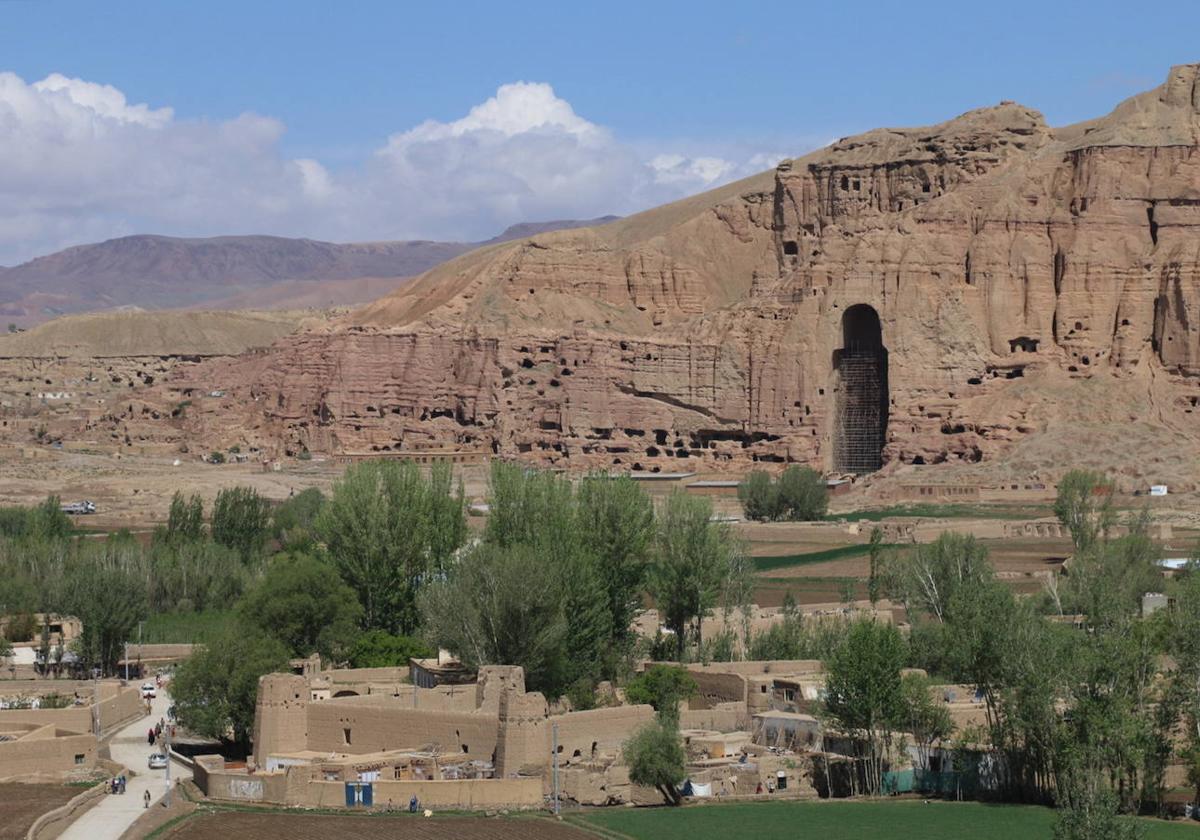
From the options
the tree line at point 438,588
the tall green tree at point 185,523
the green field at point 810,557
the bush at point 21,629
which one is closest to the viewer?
the tree line at point 438,588

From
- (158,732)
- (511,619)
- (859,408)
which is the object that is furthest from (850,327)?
(158,732)

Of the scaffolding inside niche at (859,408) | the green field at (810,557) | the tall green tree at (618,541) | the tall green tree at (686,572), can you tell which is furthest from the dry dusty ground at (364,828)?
the scaffolding inside niche at (859,408)

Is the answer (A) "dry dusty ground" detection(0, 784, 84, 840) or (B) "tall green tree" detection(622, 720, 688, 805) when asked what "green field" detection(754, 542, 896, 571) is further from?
(A) "dry dusty ground" detection(0, 784, 84, 840)

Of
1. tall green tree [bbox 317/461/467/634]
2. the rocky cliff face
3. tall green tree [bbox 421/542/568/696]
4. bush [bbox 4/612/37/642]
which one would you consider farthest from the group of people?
the rocky cliff face

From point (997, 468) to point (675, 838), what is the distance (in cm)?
7119

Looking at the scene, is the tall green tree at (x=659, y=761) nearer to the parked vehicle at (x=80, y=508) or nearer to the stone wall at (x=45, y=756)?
the stone wall at (x=45, y=756)

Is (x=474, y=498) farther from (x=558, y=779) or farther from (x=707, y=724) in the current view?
(x=558, y=779)

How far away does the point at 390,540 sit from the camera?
62375 mm

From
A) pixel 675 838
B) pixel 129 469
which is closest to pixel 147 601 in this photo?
pixel 675 838

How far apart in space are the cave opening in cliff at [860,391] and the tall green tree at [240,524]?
128 ft

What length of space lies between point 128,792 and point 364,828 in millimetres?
6102

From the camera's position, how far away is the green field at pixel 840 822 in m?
41.0

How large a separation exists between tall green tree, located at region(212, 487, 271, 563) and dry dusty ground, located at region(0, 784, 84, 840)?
131 ft

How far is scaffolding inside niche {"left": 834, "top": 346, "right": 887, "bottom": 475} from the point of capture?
393 feet
